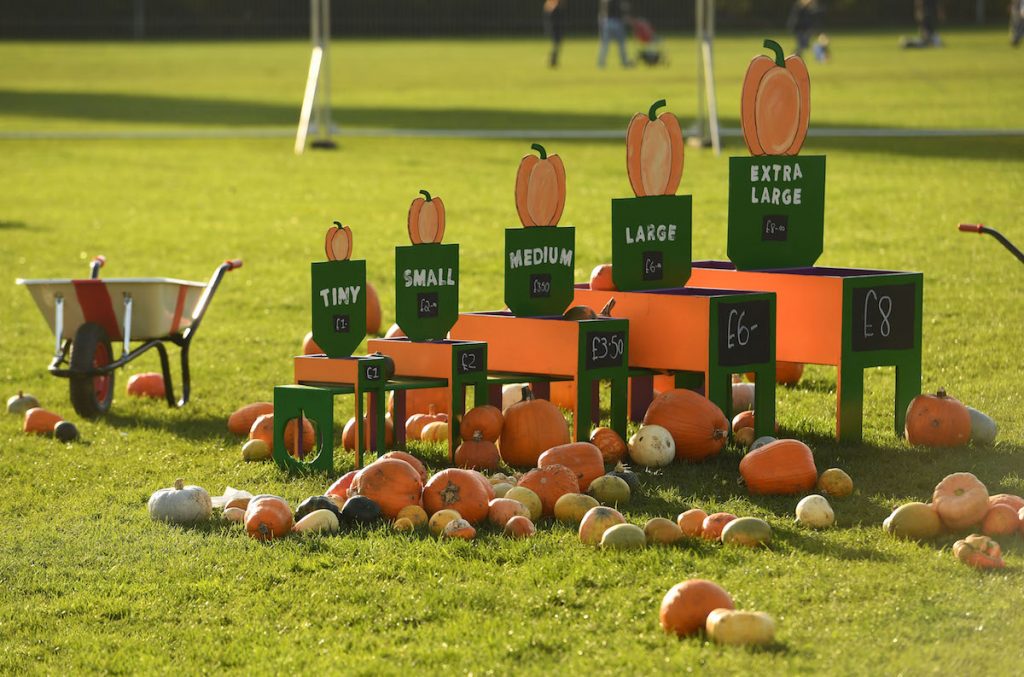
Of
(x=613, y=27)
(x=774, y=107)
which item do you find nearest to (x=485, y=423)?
(x=774, y=107)

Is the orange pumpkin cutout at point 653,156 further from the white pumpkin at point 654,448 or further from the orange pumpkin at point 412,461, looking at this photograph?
the orange pumpkin at point 412,461

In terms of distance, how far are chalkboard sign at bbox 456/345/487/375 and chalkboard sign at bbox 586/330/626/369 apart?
474 millimetres

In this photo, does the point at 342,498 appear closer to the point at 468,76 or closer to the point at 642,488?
the point at 642,488

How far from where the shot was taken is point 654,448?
24.1ft

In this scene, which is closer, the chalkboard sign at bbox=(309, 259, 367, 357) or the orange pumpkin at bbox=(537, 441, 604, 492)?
the orange pumpkin at bbox=(537, 441, 604, 492)

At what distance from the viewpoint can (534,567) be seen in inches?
231

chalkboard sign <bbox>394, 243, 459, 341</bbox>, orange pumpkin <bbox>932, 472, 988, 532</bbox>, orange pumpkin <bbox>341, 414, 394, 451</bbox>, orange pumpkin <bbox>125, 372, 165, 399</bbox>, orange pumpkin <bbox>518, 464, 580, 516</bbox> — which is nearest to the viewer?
orange pumpkin <bbox>932, 472, 988, 532</bbox>

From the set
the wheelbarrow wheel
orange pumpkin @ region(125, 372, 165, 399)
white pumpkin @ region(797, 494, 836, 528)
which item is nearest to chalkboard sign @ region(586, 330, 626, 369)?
white pumpkin @ region(797, 494, 836, 528)

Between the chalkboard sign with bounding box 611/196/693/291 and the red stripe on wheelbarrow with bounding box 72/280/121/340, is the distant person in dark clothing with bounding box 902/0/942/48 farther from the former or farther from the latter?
the red stripe on wheelbarrow with bounding box 72/280/121/340

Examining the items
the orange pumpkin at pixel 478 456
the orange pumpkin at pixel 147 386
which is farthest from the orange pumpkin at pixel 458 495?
the orange pumpkin at pixel 147 386

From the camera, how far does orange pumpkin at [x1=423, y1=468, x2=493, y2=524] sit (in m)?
6.43

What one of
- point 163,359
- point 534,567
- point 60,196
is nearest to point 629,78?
point 60,196

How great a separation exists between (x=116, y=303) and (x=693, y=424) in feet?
11.0

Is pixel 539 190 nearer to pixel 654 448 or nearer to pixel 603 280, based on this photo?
pixel 603 280
